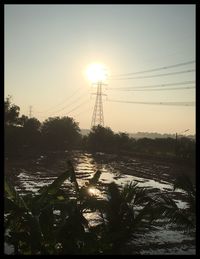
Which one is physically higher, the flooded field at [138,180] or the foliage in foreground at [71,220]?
the foliage in foreground at [71,220]

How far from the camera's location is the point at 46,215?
8609 millimetres

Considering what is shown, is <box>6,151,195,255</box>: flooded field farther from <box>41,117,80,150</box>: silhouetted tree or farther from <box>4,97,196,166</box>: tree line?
<box>41,117,80,150</box>: silhouetted tree

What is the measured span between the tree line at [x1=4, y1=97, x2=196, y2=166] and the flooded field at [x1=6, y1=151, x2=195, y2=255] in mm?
10379

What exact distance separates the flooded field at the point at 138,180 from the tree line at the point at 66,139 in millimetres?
10379

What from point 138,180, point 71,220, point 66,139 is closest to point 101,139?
point 66,139

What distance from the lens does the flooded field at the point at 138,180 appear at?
1448cm

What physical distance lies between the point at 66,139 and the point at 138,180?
38.4 metres

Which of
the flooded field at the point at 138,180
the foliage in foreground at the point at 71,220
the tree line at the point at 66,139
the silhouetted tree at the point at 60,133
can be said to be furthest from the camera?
the silhouetted tree at the point at 60,133

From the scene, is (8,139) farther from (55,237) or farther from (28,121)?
(55,237)

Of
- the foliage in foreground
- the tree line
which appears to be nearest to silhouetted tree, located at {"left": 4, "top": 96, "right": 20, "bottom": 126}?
the tree line

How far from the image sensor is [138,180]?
102ft

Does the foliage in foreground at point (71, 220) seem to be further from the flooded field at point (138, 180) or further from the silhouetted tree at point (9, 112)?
the silhouetted tree at point (9, 112)

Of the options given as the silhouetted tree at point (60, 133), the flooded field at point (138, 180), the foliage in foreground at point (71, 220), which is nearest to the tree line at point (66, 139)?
the silhouetted tree at point (60, 133)

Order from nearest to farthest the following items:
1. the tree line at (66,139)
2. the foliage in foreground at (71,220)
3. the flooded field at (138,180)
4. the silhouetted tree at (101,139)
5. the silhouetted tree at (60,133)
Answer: the foliage in foreground at (71,220) < the flooded field at (138,180) < the tree line at (66,139) < the silhouetted tree at (101,139) < the silhouetted tree at (60,133)
